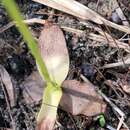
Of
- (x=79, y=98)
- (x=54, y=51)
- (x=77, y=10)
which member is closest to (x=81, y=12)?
(x=77, y=10)

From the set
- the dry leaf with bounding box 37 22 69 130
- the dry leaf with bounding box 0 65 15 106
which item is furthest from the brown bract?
the dry leaf with bounding box 0 65 15 106

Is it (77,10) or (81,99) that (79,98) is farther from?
(77,10)

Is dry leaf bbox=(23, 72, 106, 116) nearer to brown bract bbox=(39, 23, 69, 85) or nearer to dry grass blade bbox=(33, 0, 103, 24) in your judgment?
brown bract bbox=(39, 23, 69, 85)

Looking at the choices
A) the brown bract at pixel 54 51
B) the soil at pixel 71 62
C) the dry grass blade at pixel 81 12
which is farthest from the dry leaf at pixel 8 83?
the dry grass blade at pixel 81 12

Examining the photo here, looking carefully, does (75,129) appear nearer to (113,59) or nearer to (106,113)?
(106,113)

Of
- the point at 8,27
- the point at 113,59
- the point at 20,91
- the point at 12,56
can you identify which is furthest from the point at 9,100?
the point at 113,59

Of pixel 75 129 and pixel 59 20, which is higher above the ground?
pixel 59 20
